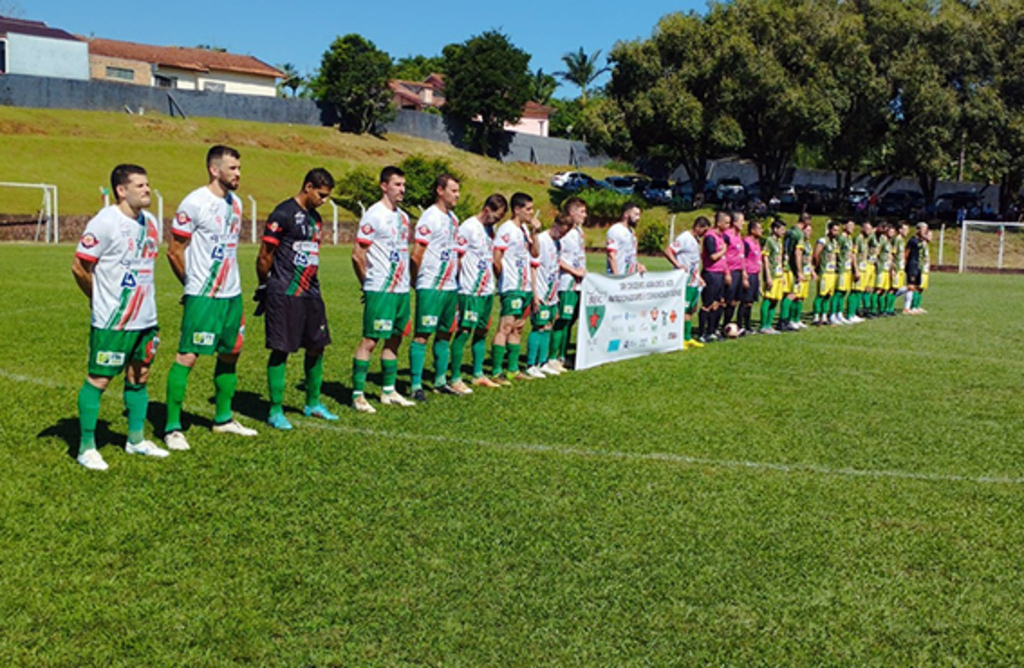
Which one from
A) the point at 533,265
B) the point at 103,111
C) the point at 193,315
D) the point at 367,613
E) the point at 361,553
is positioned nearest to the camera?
the point at 367,613

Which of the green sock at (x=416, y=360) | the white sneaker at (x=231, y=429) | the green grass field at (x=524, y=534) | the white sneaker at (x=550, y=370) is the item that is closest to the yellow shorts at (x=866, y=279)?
the green grass field at (x=524, y=534)

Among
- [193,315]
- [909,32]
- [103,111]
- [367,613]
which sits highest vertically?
[909,32]

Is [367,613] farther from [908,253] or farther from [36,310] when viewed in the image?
[908,253]

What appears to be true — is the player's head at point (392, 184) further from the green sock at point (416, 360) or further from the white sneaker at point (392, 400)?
the white sneaker at point (392, 400)

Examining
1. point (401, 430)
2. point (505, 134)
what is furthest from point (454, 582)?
point (505, 134)

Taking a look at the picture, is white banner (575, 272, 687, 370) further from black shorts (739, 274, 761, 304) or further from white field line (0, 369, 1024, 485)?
white field line (0, 369, 1024, 485)

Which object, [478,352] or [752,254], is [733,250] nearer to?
[752,254]

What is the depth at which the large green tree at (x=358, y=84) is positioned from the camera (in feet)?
212

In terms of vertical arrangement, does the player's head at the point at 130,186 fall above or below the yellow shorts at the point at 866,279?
above

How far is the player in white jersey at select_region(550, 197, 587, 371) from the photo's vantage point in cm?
1135

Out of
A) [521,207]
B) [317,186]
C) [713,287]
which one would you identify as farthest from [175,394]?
[713,287]

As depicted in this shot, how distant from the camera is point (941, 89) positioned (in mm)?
43188

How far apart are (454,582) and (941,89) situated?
146ft

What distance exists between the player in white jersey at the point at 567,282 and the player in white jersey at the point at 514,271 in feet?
2.09
